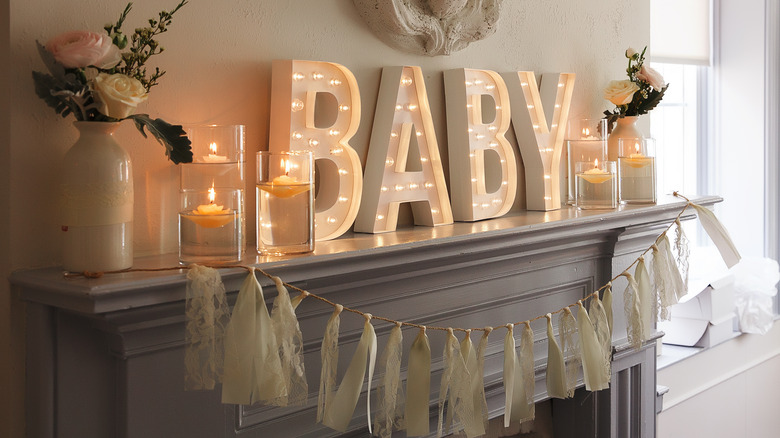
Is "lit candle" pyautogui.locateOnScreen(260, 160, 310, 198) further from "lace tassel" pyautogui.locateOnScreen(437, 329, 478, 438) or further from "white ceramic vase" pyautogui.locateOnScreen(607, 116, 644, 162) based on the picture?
"white ceramic vase" pyautogui.locateOnScreen(607, 116, 644, 162)

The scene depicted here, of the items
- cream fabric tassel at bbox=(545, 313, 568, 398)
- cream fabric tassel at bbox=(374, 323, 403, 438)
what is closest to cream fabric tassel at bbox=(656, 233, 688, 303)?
cream fabric tassel at bbox=(545, 313, 568, 398)

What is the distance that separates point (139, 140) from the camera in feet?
3.85

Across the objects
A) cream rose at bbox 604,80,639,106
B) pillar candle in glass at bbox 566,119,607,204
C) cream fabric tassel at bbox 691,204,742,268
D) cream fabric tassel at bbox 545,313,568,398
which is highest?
cream rose at bbox 604,80,639,106

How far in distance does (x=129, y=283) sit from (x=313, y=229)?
345mm

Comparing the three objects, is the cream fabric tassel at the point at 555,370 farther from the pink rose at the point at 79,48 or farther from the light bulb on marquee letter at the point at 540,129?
the pink rose at the point at 79,48

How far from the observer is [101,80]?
1.00 metres

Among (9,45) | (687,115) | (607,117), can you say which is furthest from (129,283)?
(687,115)

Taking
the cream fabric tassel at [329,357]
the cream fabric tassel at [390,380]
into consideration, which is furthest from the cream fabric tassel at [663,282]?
the cream fabric tassel at [329,357]

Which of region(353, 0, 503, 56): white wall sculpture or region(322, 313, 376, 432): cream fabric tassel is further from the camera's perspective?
region(353, 0, 503, 56): white wall sculpture

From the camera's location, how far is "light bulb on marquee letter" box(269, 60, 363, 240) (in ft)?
4.32

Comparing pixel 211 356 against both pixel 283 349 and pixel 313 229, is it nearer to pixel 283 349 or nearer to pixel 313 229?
pixel 283 349

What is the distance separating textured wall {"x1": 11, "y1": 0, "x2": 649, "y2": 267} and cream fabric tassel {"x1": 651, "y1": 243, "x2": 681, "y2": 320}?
1.90 ft

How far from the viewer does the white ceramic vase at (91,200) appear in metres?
1.03

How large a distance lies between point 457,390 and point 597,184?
2.38 feet
